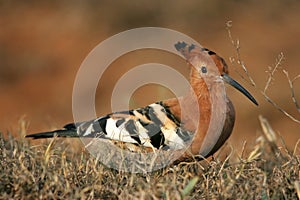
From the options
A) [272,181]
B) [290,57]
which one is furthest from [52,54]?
[272,181]

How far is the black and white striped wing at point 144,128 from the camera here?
10.7ft

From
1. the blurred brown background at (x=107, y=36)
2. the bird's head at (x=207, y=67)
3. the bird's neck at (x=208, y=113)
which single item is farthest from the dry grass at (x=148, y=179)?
the blurred brown background at (x=107, y=36)

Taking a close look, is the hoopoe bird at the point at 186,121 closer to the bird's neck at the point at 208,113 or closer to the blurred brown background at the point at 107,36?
the bird's neck at the point at 208,113

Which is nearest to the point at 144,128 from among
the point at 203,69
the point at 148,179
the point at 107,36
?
the point at 203,69

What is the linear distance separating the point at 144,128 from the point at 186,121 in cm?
20

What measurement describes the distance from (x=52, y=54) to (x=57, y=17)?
111 centimetres

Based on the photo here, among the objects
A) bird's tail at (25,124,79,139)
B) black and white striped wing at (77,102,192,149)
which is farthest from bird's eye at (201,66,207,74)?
bird's tail at (25,124,79,139)

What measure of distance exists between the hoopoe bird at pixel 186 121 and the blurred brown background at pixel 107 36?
139 inches

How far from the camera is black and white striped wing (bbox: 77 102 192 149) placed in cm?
326

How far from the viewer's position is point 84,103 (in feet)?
24.1

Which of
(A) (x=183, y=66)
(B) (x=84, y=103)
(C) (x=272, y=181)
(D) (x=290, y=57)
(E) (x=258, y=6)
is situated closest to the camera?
(C) (x=272, y=181)

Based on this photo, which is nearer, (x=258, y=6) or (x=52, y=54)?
(x=52, y=54)

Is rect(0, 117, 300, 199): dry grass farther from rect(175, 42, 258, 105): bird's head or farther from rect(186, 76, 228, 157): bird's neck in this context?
rect(175, 42, 258, 105): bird's head

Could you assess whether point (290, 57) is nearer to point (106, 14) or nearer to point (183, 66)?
point (183, 66)
